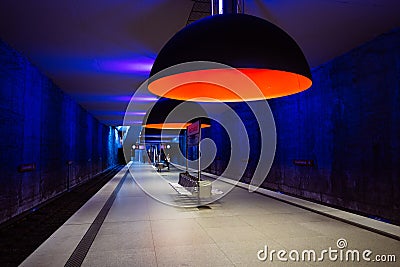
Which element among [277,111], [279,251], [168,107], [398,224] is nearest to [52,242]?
[279,251]

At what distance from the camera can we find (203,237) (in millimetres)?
4953

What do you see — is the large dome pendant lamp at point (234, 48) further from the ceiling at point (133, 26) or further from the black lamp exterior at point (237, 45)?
the ceiling at point (133, 26)

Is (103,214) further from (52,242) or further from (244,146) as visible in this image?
(244,146)

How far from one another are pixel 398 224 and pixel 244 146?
Result: 839 centimetres

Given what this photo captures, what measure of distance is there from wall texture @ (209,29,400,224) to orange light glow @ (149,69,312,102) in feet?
11.4

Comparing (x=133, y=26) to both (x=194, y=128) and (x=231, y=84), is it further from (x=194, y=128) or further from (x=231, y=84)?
(x=194, y=128)

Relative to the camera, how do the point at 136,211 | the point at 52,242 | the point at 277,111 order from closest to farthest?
the point at 52,242 < the point at 136,211 < the point at 277,111

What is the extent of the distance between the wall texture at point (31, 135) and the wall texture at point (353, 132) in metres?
7.40

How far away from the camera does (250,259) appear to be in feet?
12.9

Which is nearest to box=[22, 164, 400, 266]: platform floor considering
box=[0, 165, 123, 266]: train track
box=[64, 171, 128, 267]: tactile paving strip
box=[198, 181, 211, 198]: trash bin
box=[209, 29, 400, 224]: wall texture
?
box=[64, 171, 128, 267]: tactile paving strip

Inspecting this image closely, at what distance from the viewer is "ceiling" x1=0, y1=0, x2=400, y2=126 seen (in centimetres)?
464

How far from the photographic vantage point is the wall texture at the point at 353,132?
600 cm

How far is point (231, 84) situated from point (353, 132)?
4459 mm

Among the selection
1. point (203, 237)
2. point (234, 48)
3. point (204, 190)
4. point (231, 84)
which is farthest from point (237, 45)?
point (204, 190)
